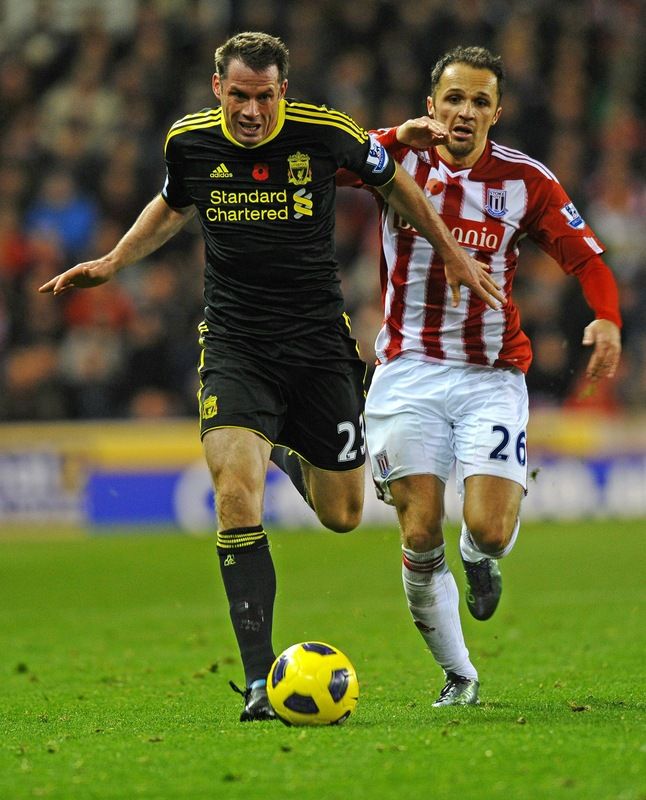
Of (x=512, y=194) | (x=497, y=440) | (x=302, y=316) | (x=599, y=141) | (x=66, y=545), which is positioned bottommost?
(x=66, y=545)

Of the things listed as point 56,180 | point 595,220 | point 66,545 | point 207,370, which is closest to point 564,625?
point 207,370

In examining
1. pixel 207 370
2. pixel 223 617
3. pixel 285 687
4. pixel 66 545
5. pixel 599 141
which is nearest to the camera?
pixel 285 687

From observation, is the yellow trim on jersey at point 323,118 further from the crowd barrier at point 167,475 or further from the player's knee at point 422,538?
the crowd barrier at point 167,475

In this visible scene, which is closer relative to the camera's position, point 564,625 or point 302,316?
point 302,316

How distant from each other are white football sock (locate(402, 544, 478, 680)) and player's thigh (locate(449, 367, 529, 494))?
15.5 inches

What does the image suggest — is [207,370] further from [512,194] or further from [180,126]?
[512,194]

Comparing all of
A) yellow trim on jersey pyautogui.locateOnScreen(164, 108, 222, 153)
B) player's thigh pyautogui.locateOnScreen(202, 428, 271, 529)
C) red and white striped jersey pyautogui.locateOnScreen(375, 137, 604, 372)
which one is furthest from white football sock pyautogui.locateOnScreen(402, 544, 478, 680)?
yellow trim on jersey pyautogui.locateOnScreen(164, 108, 222, 153)

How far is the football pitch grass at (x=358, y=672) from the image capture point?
4.65 metres

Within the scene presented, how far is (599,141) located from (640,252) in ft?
7.41

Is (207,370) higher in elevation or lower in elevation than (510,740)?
higher

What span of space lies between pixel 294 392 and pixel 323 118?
1.16 m

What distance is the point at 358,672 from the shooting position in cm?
771

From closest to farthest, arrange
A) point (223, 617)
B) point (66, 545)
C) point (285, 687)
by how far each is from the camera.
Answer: point (285, 687)
point (223, 617)
point (66, 545)

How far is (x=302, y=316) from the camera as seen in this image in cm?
644
